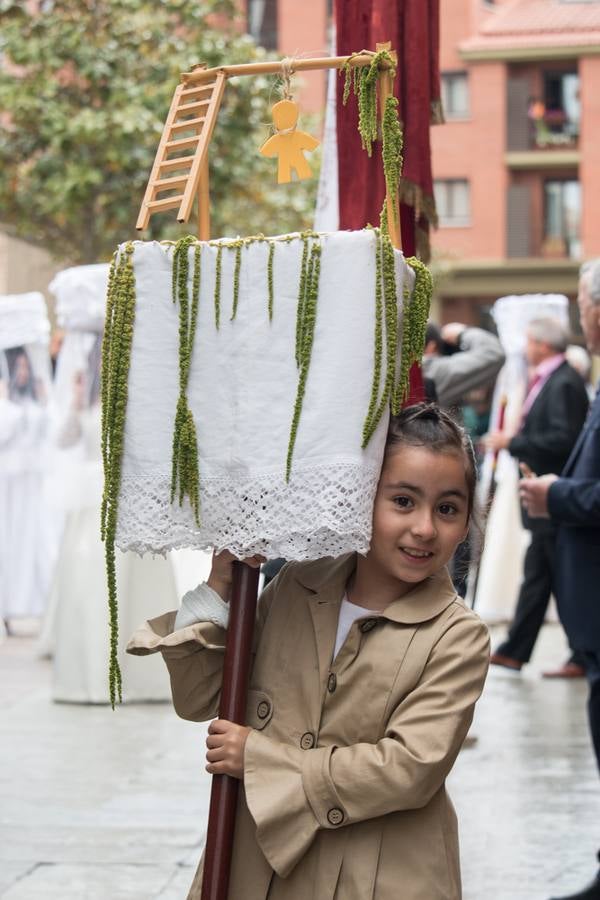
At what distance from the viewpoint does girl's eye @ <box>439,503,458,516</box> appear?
2729 mm

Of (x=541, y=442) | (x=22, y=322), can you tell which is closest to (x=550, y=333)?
(x=541, y=442)

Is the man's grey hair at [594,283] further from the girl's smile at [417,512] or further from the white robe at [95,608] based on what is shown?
the white robe at [95,608]

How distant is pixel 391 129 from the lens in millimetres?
2803

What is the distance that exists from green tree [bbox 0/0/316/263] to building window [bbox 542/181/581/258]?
1841 cm

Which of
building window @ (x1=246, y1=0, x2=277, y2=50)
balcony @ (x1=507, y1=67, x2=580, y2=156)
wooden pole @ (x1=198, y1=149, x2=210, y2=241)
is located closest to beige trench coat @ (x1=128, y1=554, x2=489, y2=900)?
wooden pole @ (x1=198, y1=149, x2=210, y2=241)

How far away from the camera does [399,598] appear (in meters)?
2.76

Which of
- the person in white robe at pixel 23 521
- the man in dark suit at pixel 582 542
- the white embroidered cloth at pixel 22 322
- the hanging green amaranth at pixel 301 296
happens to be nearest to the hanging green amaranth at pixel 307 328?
the hanging green amaranth at pixel 301 296

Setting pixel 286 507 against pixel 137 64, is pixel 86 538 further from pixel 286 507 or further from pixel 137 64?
pixel 137 64

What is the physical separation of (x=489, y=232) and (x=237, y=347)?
3380 centimetres

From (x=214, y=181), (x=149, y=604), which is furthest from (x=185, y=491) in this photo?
(x=214, y=181)

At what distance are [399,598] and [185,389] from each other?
0.55m

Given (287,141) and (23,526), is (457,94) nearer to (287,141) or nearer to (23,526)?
(23,526)

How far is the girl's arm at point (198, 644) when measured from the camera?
2709 millimetres

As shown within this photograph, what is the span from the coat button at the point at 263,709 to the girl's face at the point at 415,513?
1.07 feet
